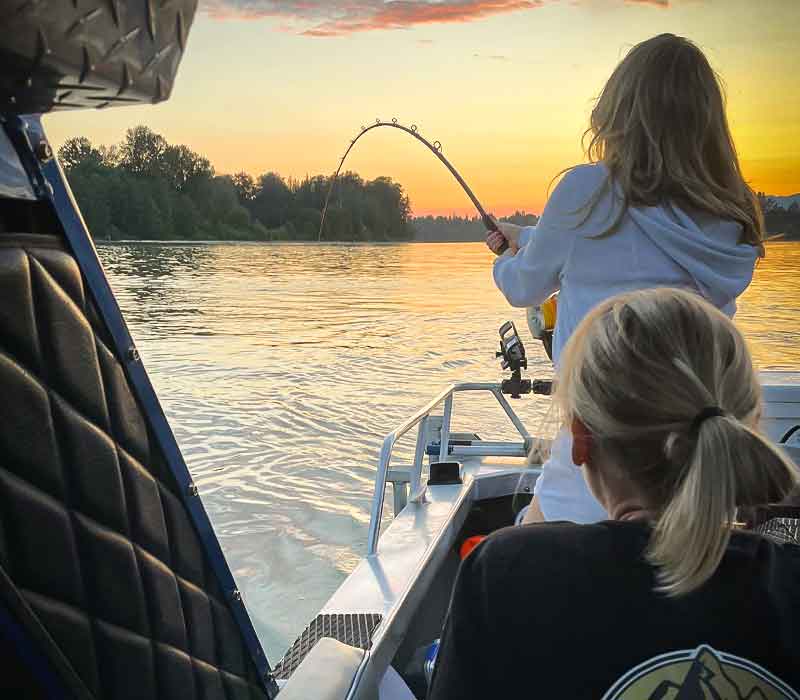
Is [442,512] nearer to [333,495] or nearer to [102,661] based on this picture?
[102,661]

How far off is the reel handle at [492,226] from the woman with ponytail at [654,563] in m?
1.31

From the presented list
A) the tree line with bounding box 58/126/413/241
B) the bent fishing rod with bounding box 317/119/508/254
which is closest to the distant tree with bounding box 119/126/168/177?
the tree line with bounding box 58/126/413/241

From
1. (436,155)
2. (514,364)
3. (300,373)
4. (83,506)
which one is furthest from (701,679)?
(300,373)

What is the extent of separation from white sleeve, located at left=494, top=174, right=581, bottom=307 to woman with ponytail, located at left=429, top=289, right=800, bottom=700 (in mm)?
623

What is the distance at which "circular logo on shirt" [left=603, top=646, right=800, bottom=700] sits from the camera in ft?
→ 2.95

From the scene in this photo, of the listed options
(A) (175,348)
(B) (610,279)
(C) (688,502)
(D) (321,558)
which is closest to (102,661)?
(C) (688,502)

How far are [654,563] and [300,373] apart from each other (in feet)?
48.7

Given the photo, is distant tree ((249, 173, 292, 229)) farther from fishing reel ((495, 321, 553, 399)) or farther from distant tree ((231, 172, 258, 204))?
fishing reel ((495, 321, 553, 399))

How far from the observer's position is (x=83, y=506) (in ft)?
2.84

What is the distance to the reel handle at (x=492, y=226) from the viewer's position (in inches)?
92.3

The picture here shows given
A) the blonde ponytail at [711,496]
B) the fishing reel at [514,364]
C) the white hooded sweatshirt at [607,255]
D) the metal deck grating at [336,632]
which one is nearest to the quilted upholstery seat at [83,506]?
the metal deck grating at [336,632]

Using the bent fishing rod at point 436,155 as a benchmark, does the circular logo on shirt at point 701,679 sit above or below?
below

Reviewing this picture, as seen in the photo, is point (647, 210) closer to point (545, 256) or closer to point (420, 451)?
point (545, 256)

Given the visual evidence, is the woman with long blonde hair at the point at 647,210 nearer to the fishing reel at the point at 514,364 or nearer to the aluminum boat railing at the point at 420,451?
the aluminum boat railing at the point at 420,451
